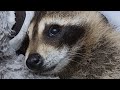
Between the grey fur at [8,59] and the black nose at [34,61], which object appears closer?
the black nose at [34,61]

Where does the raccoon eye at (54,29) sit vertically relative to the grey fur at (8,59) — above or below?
above

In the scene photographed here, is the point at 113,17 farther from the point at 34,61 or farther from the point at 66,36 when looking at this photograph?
the point at 34,61

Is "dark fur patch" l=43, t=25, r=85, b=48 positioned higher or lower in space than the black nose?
higher

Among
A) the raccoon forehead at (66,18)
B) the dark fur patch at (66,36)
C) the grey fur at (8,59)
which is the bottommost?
the grey fur at (8,59)

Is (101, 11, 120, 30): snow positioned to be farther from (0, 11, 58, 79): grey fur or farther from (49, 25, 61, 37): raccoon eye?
(0, 11, 58, 79): grey fur

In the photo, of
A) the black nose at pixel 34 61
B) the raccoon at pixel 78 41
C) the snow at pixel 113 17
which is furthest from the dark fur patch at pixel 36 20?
Answer: the snow at pixel 113 17

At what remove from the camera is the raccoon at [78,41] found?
264cm

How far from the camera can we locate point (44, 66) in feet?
8.57

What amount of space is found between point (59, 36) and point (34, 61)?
0.24 metres

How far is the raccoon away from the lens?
2643 millimetres

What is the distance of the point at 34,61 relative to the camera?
260 centimetres

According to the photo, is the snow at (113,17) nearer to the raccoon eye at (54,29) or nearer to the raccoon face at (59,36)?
the raccoon face at (59,36)

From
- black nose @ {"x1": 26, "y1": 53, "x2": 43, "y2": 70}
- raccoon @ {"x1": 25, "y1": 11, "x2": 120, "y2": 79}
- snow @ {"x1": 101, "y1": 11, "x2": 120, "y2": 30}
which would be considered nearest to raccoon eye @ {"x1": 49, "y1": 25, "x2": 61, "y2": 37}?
raccoon @ {"x1": 25, "y1": 11, "x2": 120, "y2": 79}
